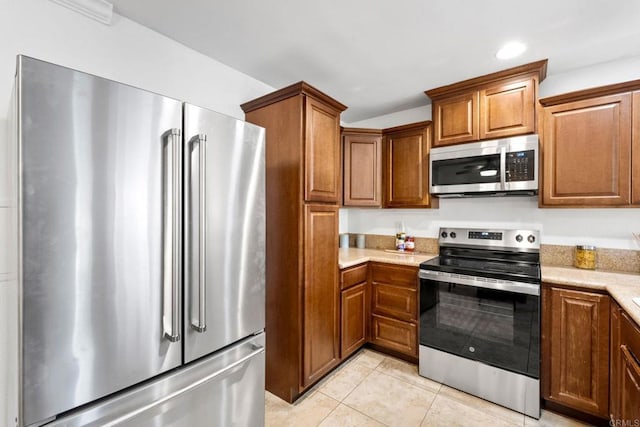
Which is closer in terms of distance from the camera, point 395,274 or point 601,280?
point 601,280

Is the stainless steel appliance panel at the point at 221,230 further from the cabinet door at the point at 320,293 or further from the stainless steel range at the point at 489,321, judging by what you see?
the stainless steel range at the point at 489,321

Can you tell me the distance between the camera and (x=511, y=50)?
6.59 ft

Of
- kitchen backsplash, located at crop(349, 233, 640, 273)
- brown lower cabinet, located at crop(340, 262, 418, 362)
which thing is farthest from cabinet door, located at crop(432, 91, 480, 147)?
brown lower cabinet, located at crop(340, 262, 418, 362)


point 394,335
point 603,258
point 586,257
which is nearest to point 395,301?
point 394,335

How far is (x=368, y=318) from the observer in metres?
2.79

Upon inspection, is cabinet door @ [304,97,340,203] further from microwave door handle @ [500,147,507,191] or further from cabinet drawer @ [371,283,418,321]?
microwave door handle @ [500,147,507,191]

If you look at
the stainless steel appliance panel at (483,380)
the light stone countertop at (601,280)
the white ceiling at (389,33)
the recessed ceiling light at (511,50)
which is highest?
the white ceiling at (389,33)

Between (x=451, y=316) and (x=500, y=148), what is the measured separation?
1407mm

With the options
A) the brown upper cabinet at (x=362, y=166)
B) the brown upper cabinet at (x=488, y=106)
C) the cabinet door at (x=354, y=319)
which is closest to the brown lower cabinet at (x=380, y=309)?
the cabinet door at (x=354, y=319)

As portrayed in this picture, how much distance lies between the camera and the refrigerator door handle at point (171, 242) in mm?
1123

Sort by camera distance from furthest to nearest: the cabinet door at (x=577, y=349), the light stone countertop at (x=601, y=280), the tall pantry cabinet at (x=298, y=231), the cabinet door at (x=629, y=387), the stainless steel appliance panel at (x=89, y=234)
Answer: the tall pantry cabinet at (x=298, y=231) < the cabinet door at (x=577, y=349) < the light stone countertop at (x=601, y=280) < the cabinet door at (x=629, y=387) < the stainless steel appliance panel at (x=89, y=234)

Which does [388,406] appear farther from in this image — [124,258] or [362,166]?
[362,166]

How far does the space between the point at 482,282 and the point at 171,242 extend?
208 centimetres

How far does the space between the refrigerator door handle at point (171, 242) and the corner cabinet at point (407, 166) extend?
232 cm
